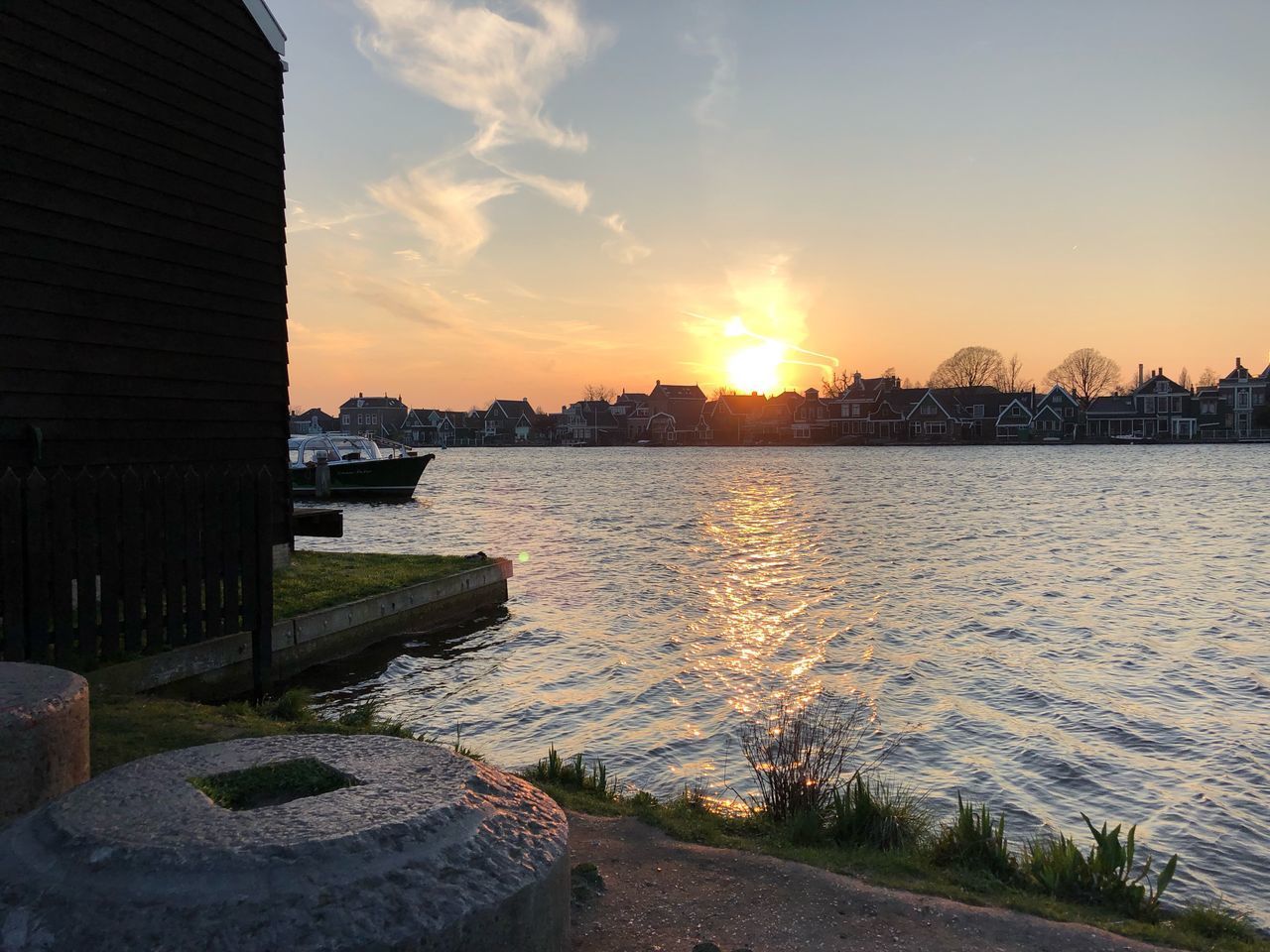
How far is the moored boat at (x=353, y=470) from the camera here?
47750 mm

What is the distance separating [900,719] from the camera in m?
10.7

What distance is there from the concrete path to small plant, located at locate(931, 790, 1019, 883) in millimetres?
980

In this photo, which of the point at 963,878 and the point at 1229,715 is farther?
the point at 1229,715

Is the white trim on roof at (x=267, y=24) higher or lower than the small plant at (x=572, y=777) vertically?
higher

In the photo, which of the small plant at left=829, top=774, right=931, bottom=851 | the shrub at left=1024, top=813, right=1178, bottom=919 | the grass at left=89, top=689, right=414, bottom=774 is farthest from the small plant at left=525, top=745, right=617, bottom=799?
the shrub at left=1024, top=813, right=1178, bottom=919

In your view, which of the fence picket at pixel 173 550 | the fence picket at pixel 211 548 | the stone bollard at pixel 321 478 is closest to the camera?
the fence picket at pixel 173 550

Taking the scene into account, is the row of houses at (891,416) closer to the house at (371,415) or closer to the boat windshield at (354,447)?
the house at (371,415)

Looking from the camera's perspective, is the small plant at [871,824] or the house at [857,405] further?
the house at [857,405]

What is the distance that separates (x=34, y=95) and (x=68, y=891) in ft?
31.8

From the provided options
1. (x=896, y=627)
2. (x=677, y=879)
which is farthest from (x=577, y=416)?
(x=677, y=879)

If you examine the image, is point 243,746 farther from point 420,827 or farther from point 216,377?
point 216,377

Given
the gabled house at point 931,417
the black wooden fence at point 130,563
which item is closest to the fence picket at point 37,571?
the black wooden fence at point 130,563

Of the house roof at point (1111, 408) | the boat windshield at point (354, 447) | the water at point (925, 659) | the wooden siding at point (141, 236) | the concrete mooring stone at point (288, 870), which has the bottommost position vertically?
the water at point (925, 659)

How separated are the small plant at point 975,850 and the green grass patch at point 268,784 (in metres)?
4.16
